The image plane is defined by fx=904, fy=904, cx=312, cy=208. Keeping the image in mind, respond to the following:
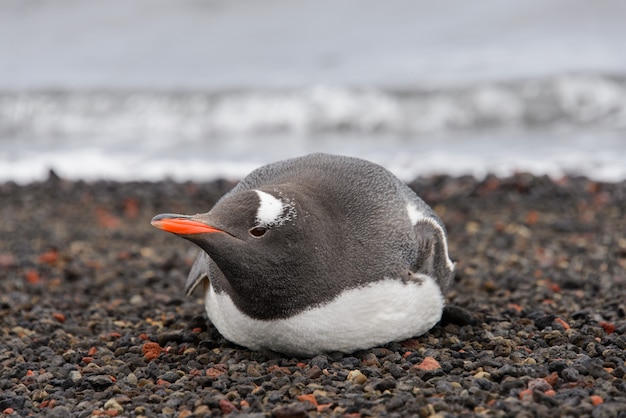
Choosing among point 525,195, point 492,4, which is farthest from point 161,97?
point 525,195

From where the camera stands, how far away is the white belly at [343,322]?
4199 millimetres

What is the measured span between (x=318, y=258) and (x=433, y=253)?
903 mm

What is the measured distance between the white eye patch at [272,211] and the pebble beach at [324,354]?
73 centimetres

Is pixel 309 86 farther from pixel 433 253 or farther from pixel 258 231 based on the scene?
pixel 258 231

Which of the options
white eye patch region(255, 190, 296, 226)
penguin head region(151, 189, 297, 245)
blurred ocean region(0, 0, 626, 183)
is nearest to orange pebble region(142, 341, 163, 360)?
penguin head region(151, 189, 297, 245)

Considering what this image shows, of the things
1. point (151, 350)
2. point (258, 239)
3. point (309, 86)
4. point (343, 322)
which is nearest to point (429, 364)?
point (343, 322)

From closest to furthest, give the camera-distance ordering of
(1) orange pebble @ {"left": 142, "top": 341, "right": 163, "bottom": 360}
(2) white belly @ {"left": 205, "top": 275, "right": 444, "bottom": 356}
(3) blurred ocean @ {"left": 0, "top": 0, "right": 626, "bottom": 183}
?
(2) white belly @ {"left": 205, "top": 275, "right": 444, "bottom": 356} → (1) orange pebble @ {"left": 142, "top": 341, "right": 163, "bottom": 360} → (3) blurred ocean @ {"left": 0, "top": 0, "right": 626, "bottom": 183}

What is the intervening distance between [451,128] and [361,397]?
13604 mm

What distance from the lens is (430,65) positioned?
20.4m

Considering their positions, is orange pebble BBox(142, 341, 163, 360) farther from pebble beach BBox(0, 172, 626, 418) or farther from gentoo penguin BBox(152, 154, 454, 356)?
gentoo penguin BBox(152, 154, 454, 356)

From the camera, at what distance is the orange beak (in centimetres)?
378

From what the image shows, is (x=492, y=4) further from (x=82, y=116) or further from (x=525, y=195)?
(x=525, y=195)

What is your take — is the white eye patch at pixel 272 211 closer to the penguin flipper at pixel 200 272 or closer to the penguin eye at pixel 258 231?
the penguin eye at pixel 258 231

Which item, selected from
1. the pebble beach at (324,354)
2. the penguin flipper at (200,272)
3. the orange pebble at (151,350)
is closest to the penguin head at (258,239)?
the pebble beach at (324,354)
